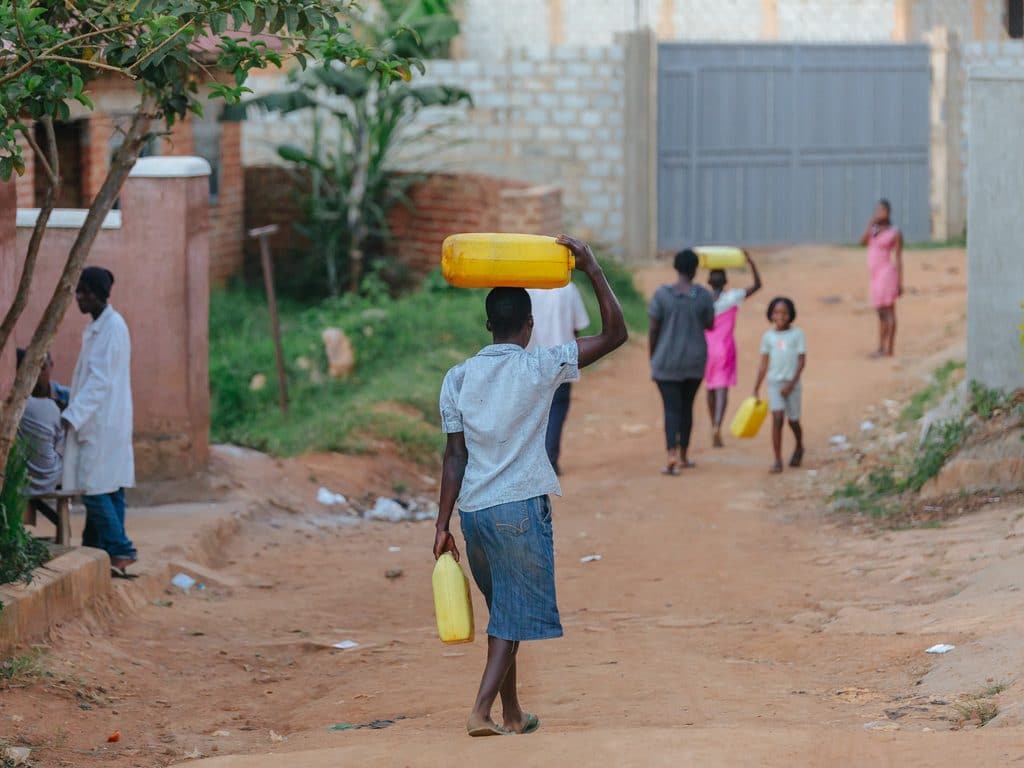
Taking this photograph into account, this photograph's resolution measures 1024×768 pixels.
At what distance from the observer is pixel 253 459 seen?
1083 cm

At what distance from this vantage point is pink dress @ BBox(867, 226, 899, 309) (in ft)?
48.0

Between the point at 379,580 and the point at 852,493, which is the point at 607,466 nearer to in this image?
the point at 852,493

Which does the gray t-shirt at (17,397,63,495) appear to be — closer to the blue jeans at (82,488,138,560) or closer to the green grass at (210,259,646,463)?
the blue jeans at (82,488,138,560)

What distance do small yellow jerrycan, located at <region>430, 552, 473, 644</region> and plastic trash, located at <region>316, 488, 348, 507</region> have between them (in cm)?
565

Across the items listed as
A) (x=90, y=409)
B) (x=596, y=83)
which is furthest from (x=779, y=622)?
(x=596, y=83)

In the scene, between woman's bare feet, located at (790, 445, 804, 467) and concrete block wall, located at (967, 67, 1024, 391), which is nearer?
concrete block wall, located at (967, 67, 1024, 391)

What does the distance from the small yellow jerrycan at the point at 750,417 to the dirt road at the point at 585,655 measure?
32cm

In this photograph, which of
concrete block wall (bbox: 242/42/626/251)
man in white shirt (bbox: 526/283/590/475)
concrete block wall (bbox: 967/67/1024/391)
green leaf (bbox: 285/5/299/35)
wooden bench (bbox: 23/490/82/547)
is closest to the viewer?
green leaf (bbox: 285/5/299/35)

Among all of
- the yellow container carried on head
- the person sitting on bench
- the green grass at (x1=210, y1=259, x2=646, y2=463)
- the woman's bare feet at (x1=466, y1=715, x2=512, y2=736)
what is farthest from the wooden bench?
the yellow container carried on head

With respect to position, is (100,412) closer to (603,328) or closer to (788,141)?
(603,328)

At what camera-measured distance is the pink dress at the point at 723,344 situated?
1135 centimetres

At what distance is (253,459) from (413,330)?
13.2ft

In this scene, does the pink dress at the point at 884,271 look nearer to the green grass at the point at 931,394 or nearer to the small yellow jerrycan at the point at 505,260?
the green grass at the point at 931,394

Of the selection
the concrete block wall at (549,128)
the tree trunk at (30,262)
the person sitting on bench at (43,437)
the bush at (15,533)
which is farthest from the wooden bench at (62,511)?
the concrete block wall at (549,128)
